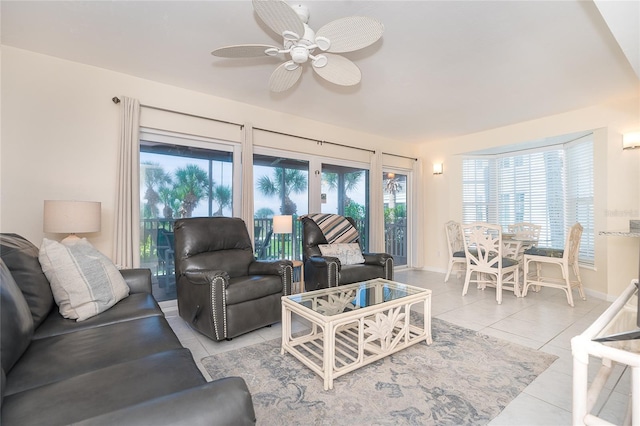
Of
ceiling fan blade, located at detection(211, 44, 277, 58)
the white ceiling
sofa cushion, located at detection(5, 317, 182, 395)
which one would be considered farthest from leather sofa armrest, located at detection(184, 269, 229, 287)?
the white ceiling

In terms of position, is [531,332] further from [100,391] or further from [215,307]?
[100,391]

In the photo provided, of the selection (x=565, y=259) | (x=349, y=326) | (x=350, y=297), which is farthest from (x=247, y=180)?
(x=565, y=259)

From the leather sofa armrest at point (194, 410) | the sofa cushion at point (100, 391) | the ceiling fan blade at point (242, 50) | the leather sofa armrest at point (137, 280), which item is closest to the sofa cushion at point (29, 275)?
the leather sofa armrest at point (137, 280)

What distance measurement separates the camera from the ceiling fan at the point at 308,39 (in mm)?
1627

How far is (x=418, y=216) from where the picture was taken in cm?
557

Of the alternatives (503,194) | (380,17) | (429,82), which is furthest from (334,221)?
(503,194)

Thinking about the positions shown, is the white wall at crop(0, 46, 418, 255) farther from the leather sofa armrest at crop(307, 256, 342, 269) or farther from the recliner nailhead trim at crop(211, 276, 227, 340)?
the leather sofa armrest at crop(307, 256, 342, 269)

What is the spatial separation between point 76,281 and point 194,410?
155 cm

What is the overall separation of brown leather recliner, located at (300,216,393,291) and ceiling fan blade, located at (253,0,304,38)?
213 cm

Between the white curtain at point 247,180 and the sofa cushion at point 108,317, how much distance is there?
1629 mm

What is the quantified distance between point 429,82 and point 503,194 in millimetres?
3161

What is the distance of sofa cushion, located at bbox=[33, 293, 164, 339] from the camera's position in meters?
1.48

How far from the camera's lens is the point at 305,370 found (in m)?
1.94

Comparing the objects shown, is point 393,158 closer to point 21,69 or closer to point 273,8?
point 273,8
